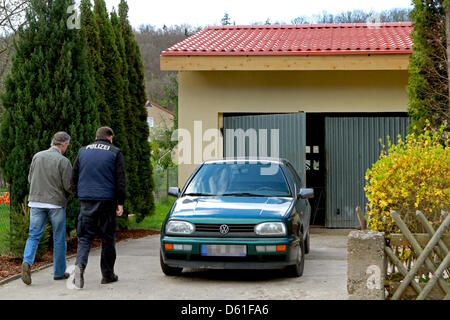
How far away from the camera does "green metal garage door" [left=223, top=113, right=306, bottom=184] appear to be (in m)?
13.3

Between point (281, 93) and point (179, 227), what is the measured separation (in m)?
7.17

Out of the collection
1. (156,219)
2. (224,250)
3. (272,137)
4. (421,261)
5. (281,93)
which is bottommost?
(156,219)

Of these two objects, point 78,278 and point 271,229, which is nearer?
point 78,278

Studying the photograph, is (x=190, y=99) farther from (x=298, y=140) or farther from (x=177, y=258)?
(x=177, y=258)

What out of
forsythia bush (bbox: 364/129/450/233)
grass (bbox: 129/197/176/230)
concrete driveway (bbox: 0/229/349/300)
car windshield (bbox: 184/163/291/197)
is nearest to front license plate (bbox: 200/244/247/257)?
concrete driveway (bbox: 0/229/349/300)

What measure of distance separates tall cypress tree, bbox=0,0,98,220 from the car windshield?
100 inches

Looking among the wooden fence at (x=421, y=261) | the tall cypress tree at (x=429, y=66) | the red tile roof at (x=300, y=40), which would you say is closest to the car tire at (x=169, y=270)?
the wooden fence at (x=421, y=261)

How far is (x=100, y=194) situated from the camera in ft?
24.5

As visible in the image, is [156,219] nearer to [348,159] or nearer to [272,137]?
[272,137]

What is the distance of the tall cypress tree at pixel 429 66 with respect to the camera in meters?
10.7

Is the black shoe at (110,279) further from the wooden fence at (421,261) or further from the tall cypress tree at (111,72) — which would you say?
the tall cypress tree at (111,72)

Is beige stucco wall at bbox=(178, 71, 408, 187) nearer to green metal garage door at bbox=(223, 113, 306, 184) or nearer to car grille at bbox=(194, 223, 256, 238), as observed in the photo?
green metal garage door at bbox=(223, 113, 306, 184)

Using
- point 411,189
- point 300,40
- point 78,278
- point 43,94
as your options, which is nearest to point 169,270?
point 78,278

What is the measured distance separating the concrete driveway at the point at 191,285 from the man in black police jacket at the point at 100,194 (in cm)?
46
